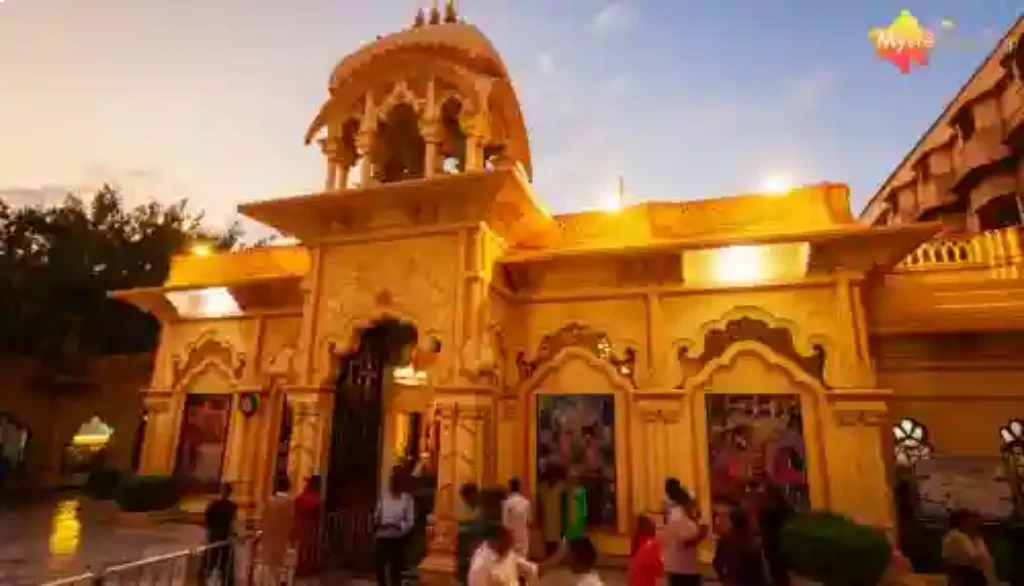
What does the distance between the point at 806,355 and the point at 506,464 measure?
505 cm

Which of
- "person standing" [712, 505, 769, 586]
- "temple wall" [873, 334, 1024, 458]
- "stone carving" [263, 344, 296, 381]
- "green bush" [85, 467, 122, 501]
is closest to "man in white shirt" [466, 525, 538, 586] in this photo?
"person standing" [712, 505, 769, 586]

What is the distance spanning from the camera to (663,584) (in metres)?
7.50

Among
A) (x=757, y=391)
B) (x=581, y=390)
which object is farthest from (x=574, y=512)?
(x=757, y=391)

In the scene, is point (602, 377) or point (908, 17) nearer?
point (602, 377)

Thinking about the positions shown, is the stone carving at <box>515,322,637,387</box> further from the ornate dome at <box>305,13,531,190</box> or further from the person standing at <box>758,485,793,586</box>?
the ornate dome at <box>305,13,531,190</box>

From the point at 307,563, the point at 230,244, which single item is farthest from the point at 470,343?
the point at 230,244

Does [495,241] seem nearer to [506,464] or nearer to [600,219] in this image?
[600,219]

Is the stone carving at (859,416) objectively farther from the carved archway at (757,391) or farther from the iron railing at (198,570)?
the iron railing at (198,570)

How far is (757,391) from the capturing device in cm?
888

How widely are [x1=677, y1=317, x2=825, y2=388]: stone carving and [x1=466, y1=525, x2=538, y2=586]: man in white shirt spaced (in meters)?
5.64

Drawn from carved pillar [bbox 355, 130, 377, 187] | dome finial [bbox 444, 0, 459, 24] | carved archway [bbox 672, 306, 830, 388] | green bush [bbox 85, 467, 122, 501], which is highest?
dome finial [bbox 444, 0, 459, 24]

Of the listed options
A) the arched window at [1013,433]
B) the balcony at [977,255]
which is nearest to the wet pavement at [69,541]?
the arched window at [1013,433]

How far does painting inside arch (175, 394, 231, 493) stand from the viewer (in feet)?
41.0

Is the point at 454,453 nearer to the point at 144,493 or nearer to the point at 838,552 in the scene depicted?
the point at 838,552
